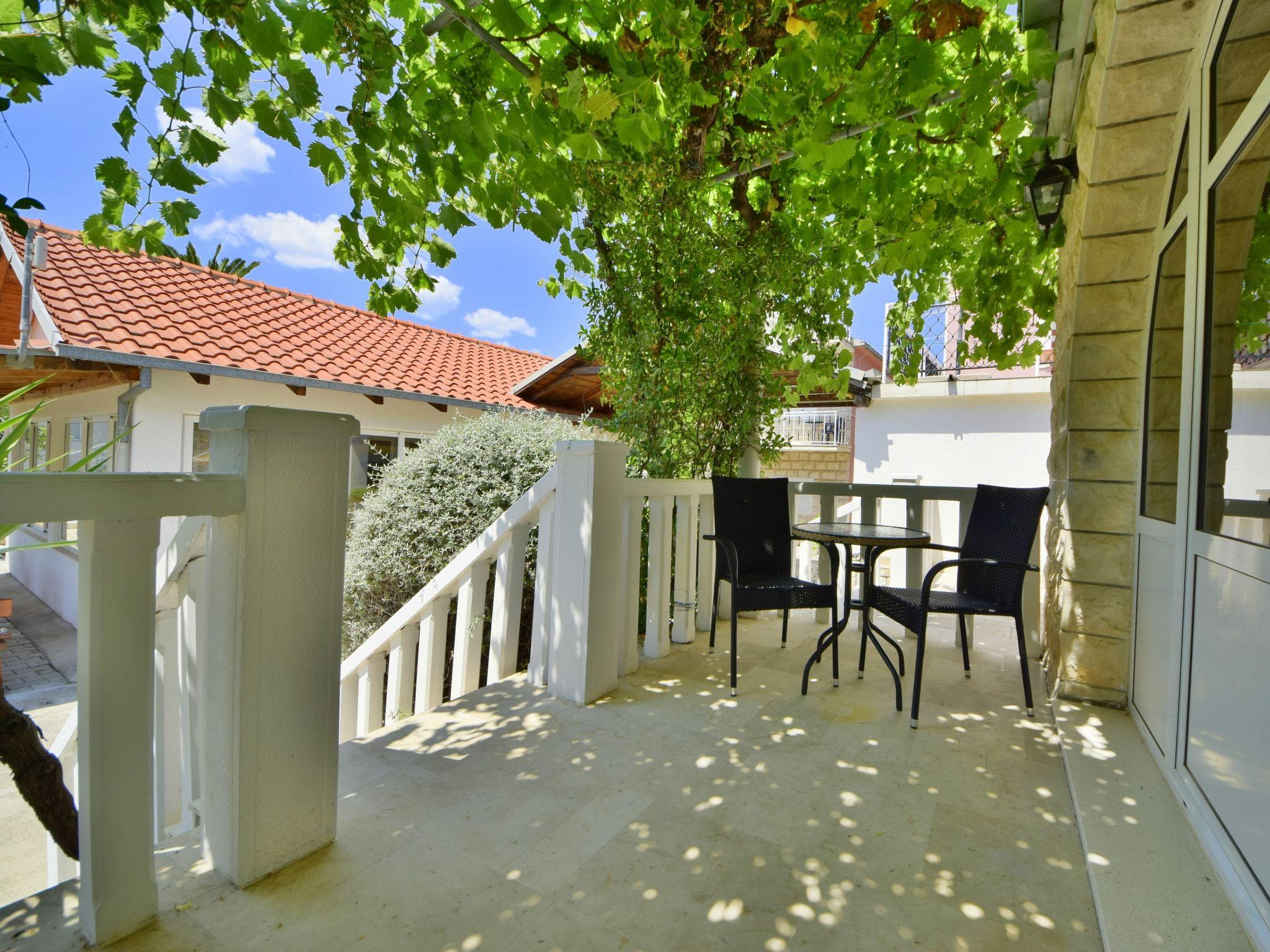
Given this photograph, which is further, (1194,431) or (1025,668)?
(1025,668)

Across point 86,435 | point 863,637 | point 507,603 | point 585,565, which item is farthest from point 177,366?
point 863,637

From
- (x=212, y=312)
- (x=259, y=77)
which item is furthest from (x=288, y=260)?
(x=259, y=77)

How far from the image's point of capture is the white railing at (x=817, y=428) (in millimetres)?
12742

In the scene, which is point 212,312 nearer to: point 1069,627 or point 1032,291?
point 1032,291

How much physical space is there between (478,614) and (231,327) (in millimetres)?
6154

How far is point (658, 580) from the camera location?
11.2 ft

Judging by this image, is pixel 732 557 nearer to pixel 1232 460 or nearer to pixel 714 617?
pixel 714 617

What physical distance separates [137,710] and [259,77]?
2.55 m

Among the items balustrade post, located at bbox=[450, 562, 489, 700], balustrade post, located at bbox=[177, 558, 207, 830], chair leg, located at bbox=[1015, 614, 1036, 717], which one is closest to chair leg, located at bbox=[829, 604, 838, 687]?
chair leg, located at bbox=[1015, 614, 1036, 717]

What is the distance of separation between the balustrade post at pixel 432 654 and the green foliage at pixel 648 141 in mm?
1649

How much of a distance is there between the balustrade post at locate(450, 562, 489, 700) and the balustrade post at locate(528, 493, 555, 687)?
28 cm

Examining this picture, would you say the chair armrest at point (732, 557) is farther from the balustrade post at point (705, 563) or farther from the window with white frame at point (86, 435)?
the window with white frame at point (86, 435)

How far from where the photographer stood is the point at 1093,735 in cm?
246

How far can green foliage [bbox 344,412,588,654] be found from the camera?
403cm
